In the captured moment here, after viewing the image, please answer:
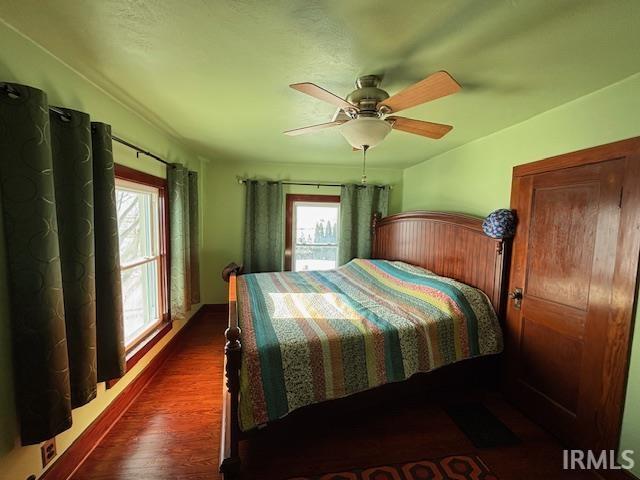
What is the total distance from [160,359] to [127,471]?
3.66 ft

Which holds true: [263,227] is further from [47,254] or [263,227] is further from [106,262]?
[47,254]

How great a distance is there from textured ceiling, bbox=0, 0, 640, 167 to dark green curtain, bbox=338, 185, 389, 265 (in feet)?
6.72

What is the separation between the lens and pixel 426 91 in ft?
4.07

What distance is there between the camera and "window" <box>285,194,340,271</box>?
407 centimetres

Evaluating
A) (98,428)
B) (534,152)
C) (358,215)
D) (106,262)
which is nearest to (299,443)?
(98,428)

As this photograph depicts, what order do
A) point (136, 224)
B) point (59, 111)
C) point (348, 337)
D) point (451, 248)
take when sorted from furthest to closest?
point (451, 248) → point (136, 224) → point (348, 337) → point (59, 111)

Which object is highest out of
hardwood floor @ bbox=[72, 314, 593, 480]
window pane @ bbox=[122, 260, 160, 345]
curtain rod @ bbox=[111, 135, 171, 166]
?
curtain rod @ bbox=[111, 135, 171, 166]

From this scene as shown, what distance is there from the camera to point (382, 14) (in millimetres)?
1000

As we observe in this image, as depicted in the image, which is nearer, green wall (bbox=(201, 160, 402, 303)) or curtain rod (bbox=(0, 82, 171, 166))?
curtain rod (bbox=(0, 82, 171, 166))

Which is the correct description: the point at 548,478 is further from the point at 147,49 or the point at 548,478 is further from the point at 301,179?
the point at 301,179

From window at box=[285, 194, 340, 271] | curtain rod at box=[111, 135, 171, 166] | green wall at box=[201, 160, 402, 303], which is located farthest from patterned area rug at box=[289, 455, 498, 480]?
green wall at box=[201, 160, 402, 303]

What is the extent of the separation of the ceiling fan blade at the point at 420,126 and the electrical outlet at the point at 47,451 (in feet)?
8.18

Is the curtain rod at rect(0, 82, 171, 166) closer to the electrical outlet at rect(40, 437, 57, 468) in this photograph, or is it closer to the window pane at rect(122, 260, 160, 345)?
the window pane at rect(122, 260, 160, 345)

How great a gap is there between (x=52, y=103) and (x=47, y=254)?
0.81 metres
